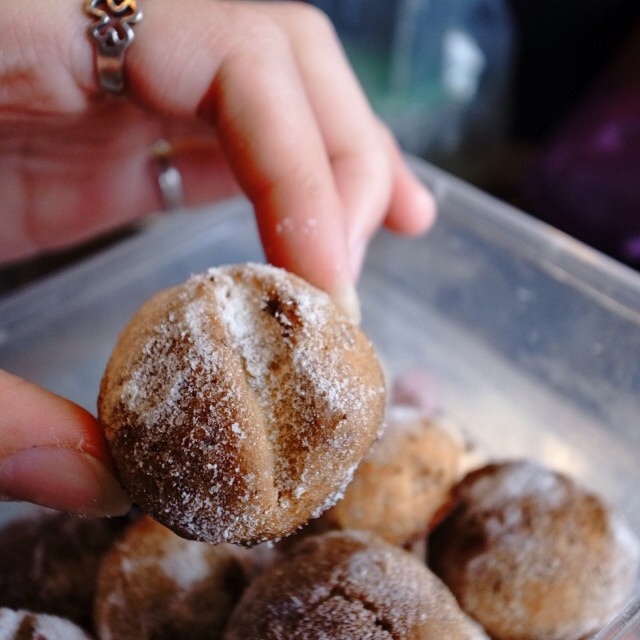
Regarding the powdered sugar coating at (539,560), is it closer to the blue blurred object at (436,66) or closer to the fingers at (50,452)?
the fingers at (50,452)

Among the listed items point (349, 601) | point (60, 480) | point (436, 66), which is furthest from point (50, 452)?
point (436, 66)

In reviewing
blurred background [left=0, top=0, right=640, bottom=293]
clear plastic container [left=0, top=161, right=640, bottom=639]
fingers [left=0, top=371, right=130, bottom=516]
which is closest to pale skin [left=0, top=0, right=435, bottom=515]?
fingers [left=0, top=371, right=130, bottom=516]

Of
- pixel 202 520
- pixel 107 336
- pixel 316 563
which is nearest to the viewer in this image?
pixel 202 520

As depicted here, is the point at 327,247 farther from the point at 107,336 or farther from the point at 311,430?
the point at 107,336

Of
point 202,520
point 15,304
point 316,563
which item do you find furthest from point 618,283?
point 15,304

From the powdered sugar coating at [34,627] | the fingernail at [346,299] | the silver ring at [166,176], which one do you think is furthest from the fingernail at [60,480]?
the silver ring at [166,176]

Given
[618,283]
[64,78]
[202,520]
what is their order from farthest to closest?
1. [618,283]
2. [64,78]
3. [202,520]

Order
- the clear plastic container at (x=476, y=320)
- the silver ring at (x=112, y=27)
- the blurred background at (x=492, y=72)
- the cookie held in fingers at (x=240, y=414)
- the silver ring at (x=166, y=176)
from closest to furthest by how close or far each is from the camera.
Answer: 1. the cookie held in fingers at (x=240, y=414)
2. the silver ring at (x=112, y=27)
3. the clear plastic container at (x=476, y=320)
4. the silver ring at (x=166, y=176)
5. the blurred background at (x=492, y=72)
